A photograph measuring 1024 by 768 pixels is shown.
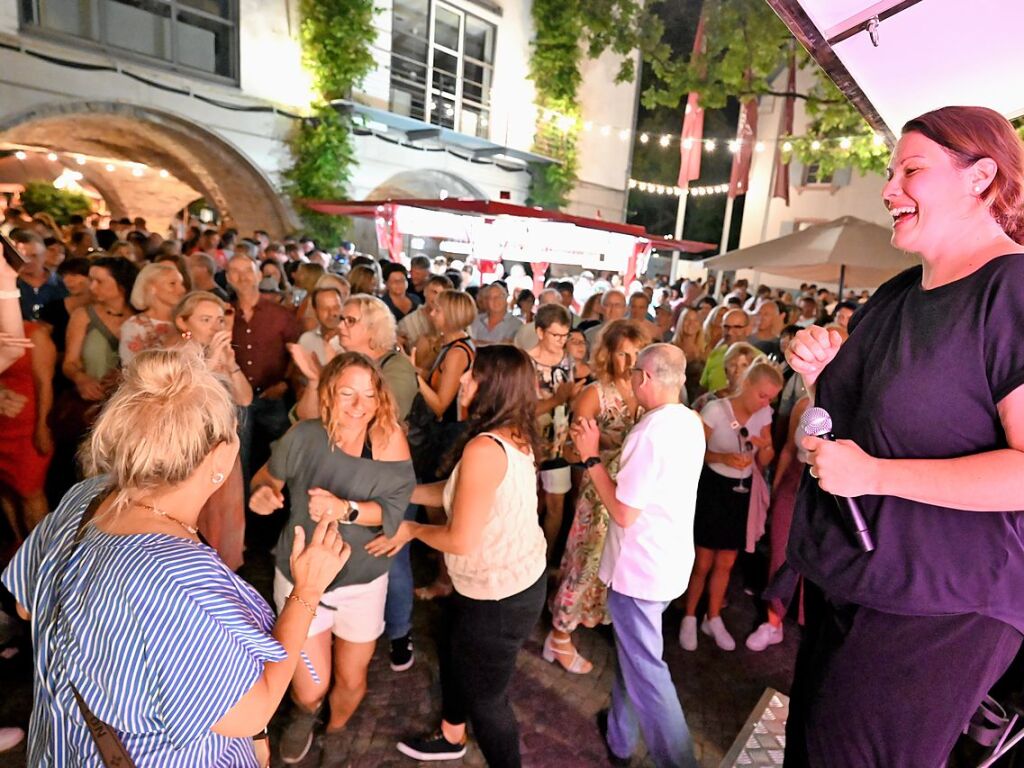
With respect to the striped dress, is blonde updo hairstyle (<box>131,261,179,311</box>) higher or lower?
higher

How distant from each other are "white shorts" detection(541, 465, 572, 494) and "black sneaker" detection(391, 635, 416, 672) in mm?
1354

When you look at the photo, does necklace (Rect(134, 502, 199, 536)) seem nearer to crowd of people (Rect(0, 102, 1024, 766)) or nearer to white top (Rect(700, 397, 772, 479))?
crowd of people (Rect(0, 102, 1024, 766))

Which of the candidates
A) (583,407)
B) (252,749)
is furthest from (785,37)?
(252,749)

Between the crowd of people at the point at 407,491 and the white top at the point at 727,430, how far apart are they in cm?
2

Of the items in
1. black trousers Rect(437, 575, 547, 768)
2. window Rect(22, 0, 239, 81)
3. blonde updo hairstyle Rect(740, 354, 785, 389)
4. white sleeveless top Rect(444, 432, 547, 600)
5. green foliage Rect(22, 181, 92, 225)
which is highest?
window Rect(22, 0, 239, 81)

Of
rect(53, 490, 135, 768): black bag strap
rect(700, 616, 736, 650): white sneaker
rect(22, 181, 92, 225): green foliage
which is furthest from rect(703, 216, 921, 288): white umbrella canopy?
rect(22, 181, 92, 225): green foliage

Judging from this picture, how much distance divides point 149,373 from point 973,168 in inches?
77.8

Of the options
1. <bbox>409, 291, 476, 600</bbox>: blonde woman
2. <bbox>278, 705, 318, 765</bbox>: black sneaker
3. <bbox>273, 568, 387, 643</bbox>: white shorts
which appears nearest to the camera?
<bbox>273, 568, 387, 643</bbox>: white shorts

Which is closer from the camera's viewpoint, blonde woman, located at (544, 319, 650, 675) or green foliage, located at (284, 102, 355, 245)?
blonde woman, located at (544, 319, 650, 675)

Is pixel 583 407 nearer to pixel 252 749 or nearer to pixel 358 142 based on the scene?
pixel 252 749

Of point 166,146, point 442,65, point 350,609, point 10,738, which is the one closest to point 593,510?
point 350,609

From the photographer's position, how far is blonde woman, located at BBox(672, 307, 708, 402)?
20.5ft

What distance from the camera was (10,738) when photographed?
2676 millimetres

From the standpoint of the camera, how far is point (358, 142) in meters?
14.0
